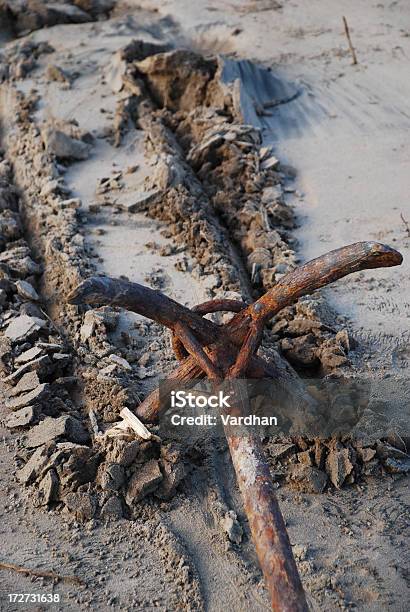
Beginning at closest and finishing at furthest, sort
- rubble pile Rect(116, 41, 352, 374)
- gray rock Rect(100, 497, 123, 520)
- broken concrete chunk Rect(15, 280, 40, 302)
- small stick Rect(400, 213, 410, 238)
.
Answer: gray rock Rect(100, 497, 123, 520)
rubble pile Rect(116, 41, 352, 374)
broken concrete chunk Rect(15, 280, 40, 302)
small stick Rect(400, 213, 410, 238)

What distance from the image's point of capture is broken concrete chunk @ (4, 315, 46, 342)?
463 centimetres

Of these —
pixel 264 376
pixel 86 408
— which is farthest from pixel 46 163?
pixel 264 376

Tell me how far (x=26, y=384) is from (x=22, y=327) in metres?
0.57

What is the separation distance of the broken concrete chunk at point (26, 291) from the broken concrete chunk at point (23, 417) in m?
1.19

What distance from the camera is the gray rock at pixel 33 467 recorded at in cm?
374

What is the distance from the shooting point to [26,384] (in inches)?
167

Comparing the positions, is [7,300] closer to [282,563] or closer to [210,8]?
[282,563]

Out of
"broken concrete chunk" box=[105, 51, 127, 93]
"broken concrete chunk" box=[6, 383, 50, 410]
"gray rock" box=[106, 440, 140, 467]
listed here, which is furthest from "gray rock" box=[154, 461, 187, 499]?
"broken concrete chunk" box=[105, 51, 127, 93]

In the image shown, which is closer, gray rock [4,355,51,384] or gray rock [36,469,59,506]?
gray rock [36,469,59,506]

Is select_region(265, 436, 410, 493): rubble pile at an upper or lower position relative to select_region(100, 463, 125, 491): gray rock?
lower

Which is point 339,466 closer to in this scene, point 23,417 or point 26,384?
point 23,417

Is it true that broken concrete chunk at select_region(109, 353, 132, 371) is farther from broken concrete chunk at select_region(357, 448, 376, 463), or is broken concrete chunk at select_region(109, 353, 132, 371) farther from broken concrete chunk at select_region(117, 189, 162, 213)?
broken concrete chunk at select_region(117, 189, 162, 213)

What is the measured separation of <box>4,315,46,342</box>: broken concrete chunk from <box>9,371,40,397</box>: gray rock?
399mm

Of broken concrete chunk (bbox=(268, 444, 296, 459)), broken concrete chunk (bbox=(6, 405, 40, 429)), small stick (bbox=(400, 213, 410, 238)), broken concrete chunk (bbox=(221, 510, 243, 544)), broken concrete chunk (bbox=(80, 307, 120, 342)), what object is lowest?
small stick (bbox=(400, 213, 410, 238))
